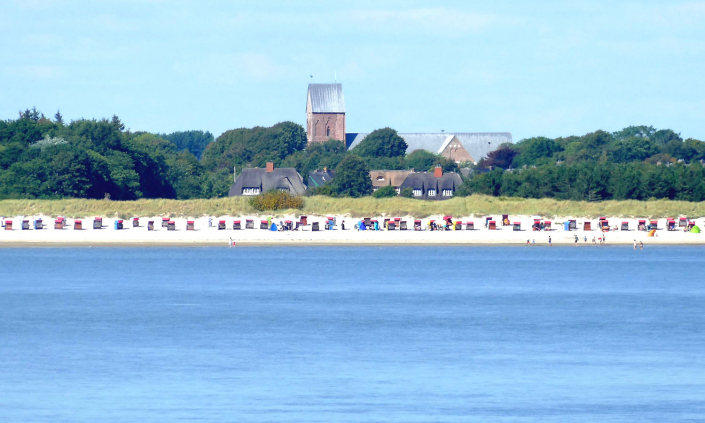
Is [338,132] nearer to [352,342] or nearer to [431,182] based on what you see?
[431,182]

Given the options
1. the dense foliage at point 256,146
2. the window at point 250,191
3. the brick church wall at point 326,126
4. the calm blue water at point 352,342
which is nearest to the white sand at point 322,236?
the calm blue water at point 352,342

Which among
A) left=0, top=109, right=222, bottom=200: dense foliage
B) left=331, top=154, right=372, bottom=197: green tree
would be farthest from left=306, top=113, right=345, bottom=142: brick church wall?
left=0, top=109, right=222, bottom=200: dense foliage

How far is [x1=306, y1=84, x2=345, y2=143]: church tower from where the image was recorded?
625 feet

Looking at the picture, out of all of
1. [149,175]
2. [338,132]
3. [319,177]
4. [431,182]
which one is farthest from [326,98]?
[149,175]

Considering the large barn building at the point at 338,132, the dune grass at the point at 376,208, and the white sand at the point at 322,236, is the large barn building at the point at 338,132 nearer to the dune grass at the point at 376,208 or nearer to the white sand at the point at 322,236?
the dune grass at the point at 376,208

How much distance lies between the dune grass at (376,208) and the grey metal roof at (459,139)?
121 m

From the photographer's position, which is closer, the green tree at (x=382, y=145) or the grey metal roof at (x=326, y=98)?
the green tree at (x=382, y=145)

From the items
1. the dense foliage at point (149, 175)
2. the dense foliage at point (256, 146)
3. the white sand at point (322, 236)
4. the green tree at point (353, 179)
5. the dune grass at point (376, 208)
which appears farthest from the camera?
the dense foliage at point (256, 146)

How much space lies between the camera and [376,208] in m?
66.9

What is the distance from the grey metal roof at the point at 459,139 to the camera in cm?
19125

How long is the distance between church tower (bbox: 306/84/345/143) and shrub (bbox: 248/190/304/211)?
123 m

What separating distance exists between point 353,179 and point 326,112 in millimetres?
88943

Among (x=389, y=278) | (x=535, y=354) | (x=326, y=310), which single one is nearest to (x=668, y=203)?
(x=389, y=278)

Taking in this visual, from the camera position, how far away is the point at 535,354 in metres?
27.1
